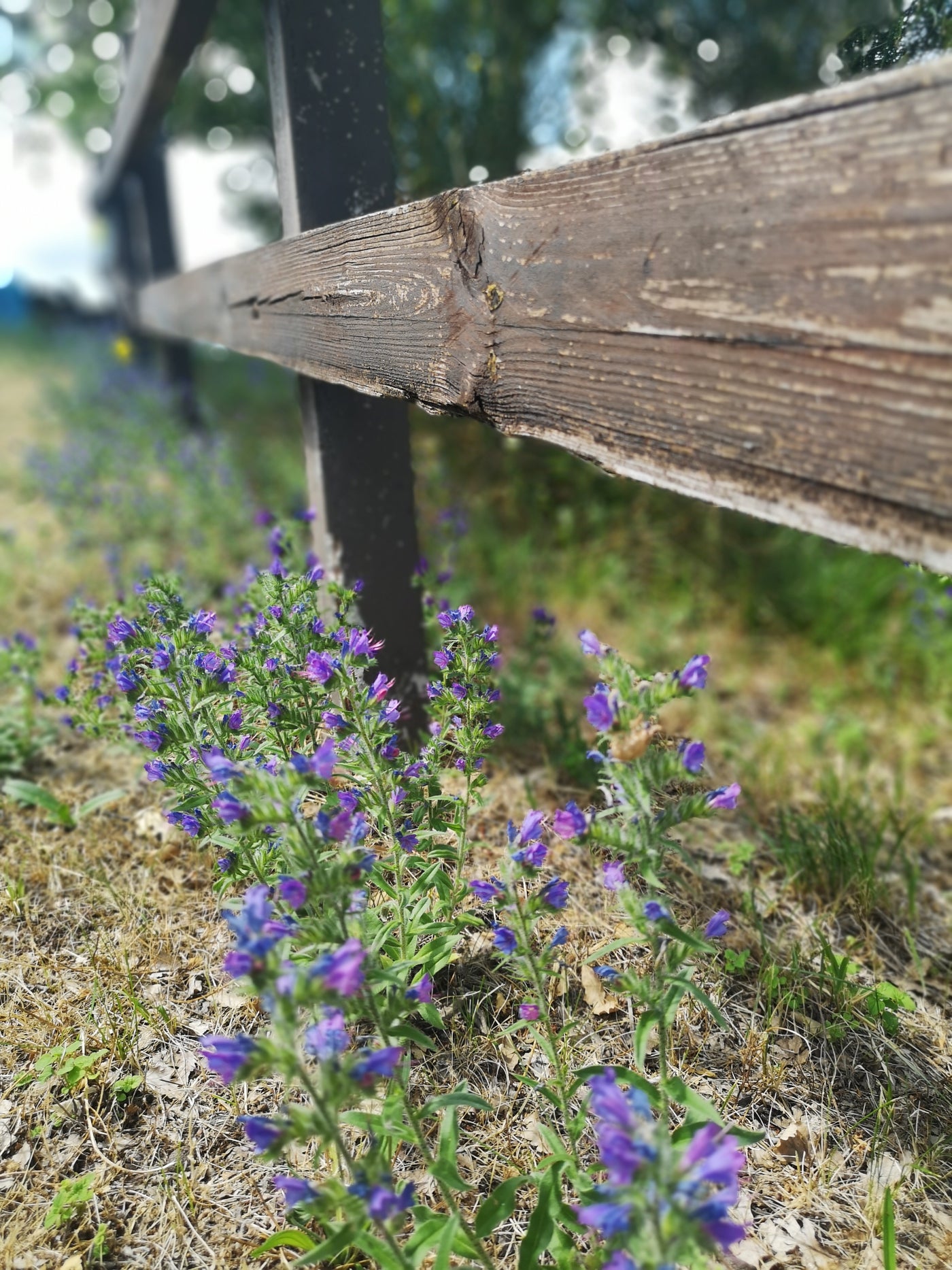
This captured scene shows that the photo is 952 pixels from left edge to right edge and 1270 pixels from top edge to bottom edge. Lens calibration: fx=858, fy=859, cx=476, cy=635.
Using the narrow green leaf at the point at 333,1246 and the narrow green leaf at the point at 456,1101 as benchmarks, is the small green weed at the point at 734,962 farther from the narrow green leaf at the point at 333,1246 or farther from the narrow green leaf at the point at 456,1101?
the narrow green leaf at the point at 333,1246

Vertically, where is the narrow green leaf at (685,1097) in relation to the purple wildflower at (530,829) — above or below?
below

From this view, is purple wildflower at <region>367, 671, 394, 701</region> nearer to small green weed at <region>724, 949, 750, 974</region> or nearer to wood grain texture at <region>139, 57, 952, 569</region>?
wood grain texture at <region>139, 57, 952, 569</region>

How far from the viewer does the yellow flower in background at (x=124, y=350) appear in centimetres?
719

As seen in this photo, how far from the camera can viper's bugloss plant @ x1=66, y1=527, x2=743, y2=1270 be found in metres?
1.12

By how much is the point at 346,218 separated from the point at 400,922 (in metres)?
1.80

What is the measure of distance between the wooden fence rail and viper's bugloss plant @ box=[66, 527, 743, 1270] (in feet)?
1.26

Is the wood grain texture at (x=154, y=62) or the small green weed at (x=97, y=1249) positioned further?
the wood grain texture at (x=154, y=62)

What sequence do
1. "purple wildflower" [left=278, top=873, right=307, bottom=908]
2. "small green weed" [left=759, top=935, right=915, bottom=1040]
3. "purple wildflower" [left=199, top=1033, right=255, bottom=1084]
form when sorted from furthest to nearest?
1. "small green weed" [left=759, top=935, right=915, bottom=1040]
2. "purple wildflower" [left=278, top=873, right=307, bottom=908]
3. "purple wildflower" [left=199, top=1033, right=255, bottom=1084]

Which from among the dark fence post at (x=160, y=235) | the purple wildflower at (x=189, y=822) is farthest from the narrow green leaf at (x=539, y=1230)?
the dark fence post at (x=160, y=235)

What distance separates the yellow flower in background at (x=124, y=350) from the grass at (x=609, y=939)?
3.48 meters

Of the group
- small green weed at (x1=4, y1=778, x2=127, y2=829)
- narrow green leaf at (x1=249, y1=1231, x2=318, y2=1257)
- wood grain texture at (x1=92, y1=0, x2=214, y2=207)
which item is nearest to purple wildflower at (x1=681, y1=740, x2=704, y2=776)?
narrow green leaf at (x1=249, y1=1231, x2=318, y2=1257)

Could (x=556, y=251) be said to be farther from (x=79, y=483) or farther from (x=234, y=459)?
(x=234, y=459)

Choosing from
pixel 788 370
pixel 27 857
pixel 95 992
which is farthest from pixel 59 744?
pixel 788 370

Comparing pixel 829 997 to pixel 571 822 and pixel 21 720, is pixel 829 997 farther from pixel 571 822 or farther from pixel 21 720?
pixel 21 720
